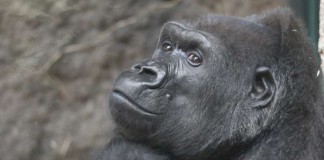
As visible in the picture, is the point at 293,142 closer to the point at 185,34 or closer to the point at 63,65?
the point at 185,34

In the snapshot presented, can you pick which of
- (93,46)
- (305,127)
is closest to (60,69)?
(93,46)

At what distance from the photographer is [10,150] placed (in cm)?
687

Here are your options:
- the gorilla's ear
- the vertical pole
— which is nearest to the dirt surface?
the vertical pole

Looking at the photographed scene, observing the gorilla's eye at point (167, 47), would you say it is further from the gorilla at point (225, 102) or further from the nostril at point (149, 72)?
the nostril at point (149, 72)

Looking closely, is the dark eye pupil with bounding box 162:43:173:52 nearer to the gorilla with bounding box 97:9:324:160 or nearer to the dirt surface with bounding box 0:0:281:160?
Result: the gorilla with bounding box 97:9:324:160

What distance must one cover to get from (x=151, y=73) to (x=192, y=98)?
0.80 feet

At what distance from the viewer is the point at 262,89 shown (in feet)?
15.9

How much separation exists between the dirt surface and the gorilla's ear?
2.31 meters

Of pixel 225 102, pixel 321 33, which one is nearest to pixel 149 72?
pixel 225 102

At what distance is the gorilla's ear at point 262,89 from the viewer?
480cm

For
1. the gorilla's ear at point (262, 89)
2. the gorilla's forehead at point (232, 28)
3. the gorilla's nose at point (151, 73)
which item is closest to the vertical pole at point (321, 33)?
the gorilla's forehead at point (232, 28)

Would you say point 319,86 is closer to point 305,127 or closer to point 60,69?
point 305,127

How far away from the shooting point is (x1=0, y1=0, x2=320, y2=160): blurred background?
6891mm

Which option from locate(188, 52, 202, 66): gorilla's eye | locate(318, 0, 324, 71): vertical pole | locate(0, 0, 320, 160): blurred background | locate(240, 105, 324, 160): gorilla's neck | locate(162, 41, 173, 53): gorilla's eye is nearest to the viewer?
locate(240, 105, 324, 160): gorilla's neck
